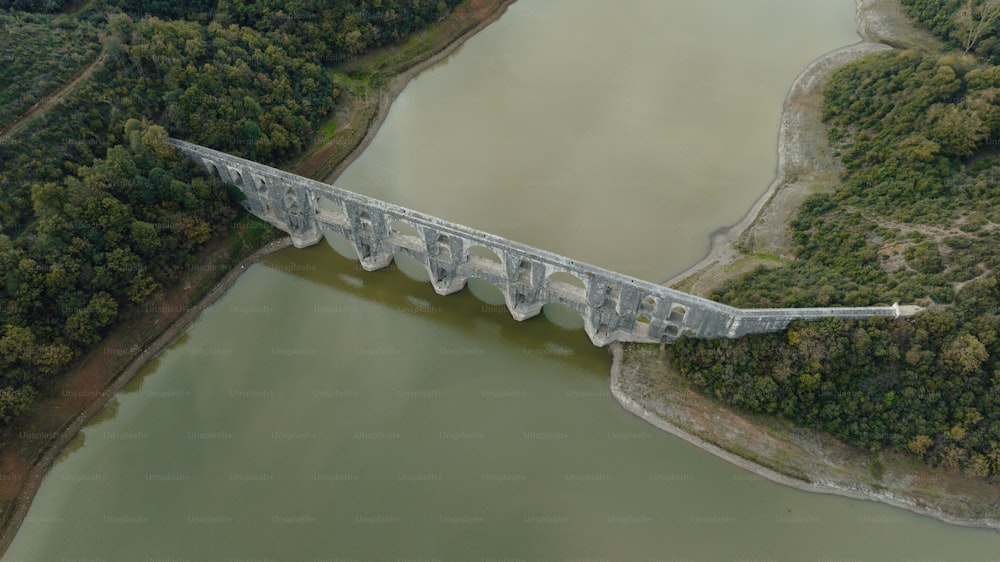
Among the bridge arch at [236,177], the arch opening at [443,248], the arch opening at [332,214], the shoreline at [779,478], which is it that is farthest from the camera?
the bridge arch at [236,177]

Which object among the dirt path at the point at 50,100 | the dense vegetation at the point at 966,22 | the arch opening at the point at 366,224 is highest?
the dense vegetation at the point at 966,22

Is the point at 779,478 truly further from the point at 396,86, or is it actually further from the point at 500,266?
the point at 396,86

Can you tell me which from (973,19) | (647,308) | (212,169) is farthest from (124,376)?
(973,19)

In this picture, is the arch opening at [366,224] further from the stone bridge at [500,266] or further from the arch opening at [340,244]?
the arch opening at [340,244]

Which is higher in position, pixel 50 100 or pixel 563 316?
pixel 50 100

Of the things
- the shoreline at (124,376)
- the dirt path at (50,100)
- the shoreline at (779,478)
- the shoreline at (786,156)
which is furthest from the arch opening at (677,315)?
the dirt path at (50,100)

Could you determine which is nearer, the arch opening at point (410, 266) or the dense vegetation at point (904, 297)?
the dense vegetation at point (904, 297)
